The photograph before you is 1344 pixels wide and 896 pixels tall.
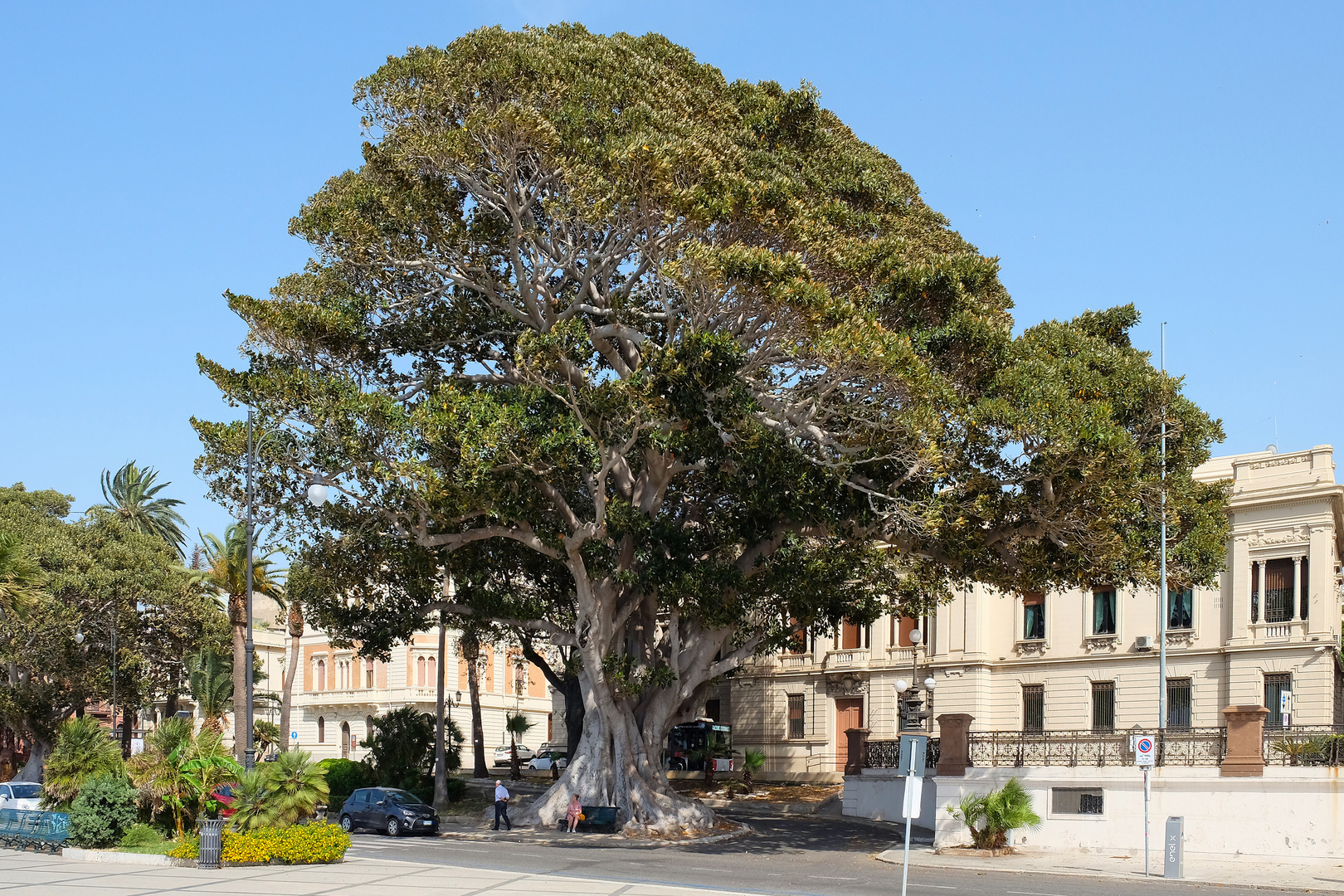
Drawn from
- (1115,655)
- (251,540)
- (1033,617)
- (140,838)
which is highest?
(251,540)

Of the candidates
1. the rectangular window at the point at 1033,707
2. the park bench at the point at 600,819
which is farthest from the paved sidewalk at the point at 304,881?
the rectangular window at the point at 1033,707

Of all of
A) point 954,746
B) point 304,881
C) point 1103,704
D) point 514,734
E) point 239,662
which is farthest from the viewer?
point 514,734

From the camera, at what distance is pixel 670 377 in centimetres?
2678

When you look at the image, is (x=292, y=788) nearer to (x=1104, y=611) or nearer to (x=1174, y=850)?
(x=1174, y=850)

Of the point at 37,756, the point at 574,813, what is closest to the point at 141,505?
the point at 37,756

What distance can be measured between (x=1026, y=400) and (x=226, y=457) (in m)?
18.8

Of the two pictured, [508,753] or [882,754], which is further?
[508,753]

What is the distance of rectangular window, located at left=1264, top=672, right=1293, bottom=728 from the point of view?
4278 centimetres

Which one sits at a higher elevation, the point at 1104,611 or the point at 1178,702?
the point at 1104,611

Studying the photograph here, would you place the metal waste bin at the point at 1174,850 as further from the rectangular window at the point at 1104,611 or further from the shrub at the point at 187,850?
the rectangular window at the point at 1104,611

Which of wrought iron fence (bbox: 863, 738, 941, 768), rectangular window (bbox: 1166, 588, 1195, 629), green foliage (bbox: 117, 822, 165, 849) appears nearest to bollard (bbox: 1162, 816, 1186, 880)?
wrought iron fence (bbox: 863, 738, 941, 768)

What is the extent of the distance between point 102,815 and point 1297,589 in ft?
122

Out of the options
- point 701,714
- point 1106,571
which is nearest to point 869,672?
point 701,714

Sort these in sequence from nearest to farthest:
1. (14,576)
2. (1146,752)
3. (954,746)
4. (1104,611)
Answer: (1146,752) < (14,576) < (954,746) < (1104,611)
